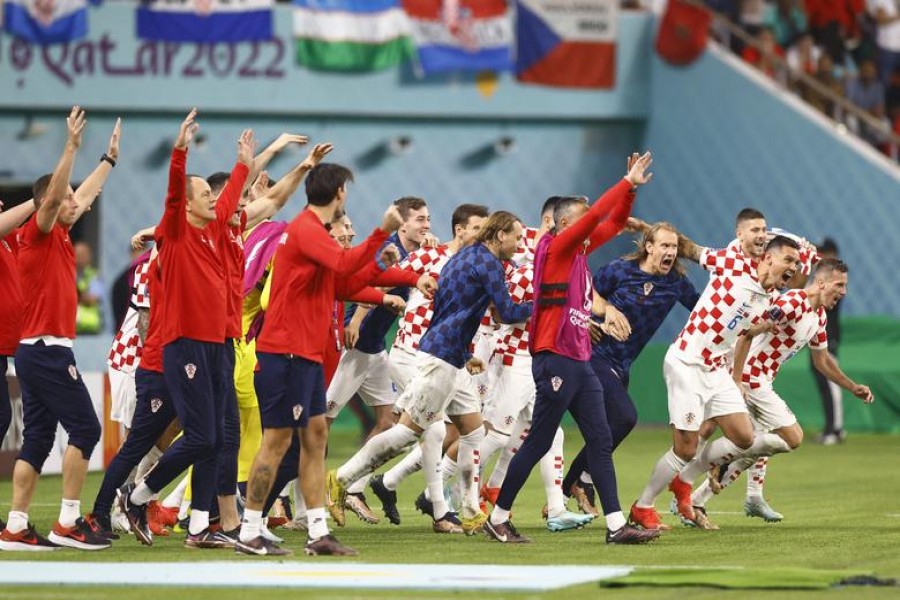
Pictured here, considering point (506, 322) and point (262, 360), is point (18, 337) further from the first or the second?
point (506, 322)

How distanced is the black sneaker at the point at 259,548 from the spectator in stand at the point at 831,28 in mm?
20516

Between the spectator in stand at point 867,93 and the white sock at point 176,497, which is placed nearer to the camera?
the white sock at point 176,497

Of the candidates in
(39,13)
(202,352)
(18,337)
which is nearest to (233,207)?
(202,352)

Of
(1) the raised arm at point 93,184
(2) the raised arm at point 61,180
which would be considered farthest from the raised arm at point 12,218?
(1) the raised arm at point 93,184

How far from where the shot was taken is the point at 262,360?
11672 mm

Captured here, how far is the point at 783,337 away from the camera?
1512 centimetres

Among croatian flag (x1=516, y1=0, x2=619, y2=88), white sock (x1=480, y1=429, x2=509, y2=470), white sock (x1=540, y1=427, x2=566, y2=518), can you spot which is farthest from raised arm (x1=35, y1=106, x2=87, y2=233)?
croatian flag (x1=516, y1=0, x2=619, y2=88)

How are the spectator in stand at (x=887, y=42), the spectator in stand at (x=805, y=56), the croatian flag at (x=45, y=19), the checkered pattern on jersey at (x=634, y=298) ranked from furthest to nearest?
1. the spectator in stand at (x=887, y=42)
2. the spectator in stand at (x=805, y=56)
3. the croatian flag at (x=45, y=19)
4. the checkered pattern on jersey at (x=634, y=298)

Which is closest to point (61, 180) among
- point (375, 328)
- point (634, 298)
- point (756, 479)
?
point (375, 328)

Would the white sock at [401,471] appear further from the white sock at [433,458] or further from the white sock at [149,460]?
the white sock at [149,460]

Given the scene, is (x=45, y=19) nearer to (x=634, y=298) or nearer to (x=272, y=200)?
(x=634, y=298)

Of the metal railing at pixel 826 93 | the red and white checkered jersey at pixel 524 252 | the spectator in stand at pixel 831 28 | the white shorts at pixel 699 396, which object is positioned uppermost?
the spectator in stand at pixel 831 28

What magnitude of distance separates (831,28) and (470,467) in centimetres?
1780

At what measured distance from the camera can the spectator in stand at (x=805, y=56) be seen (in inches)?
1177
